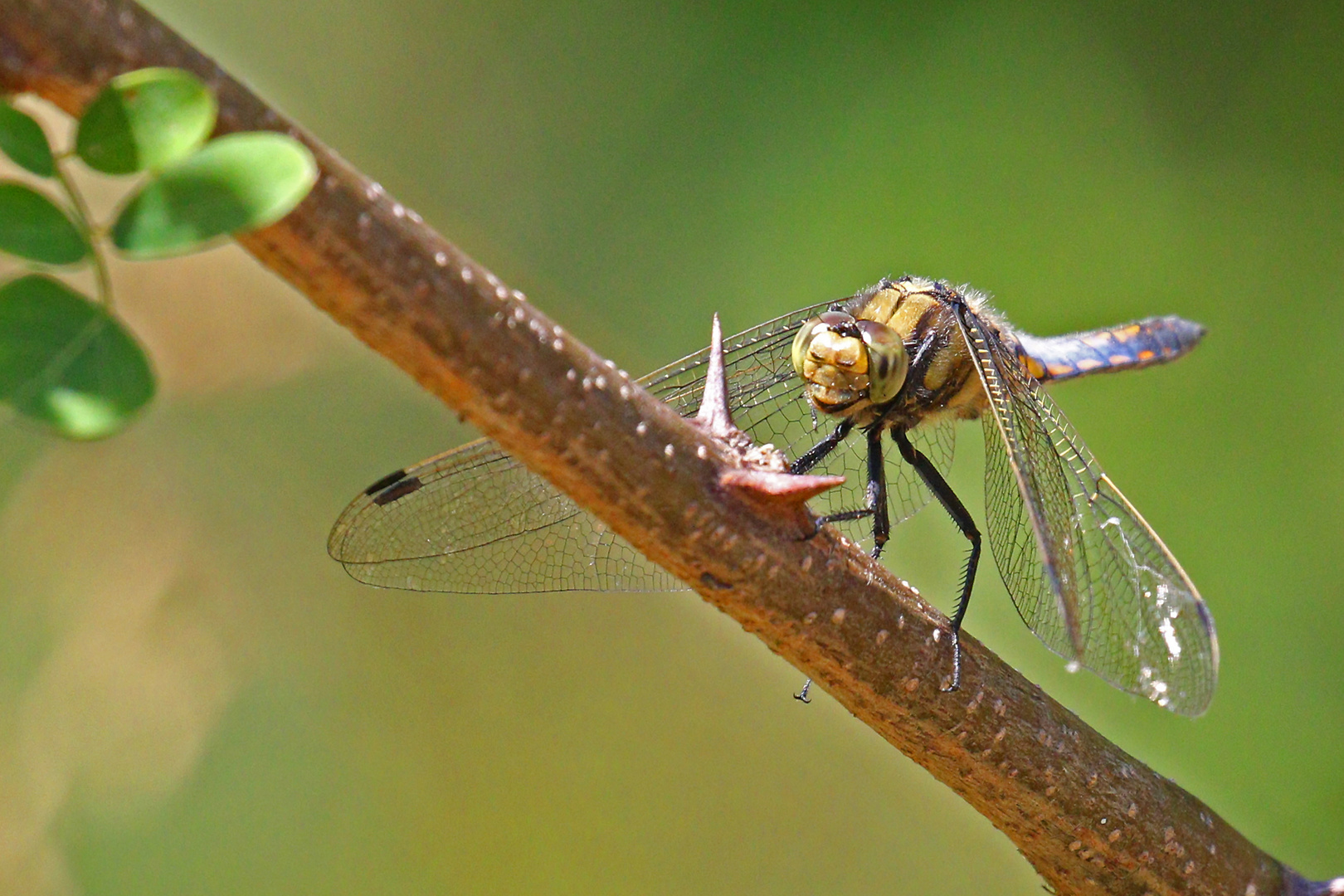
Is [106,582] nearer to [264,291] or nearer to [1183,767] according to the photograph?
[264,291]

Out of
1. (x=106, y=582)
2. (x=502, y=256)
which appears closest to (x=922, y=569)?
(x=502, y=256)

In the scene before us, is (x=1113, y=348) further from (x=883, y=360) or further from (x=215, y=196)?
(x=215, y=196)

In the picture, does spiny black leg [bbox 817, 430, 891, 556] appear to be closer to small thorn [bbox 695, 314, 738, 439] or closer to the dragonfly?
the dragonfly

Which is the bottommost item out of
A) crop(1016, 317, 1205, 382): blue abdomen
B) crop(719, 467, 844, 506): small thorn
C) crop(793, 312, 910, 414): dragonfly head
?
crop(719, 467, 844, 506): small thorn

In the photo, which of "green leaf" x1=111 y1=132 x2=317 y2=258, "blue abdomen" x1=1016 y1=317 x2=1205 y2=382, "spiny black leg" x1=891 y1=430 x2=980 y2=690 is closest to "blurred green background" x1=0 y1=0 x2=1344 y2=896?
"blue abdomen" x1=1016 y1=317 x2=1205 y2=382

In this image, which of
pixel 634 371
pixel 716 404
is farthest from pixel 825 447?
pixel 634 371
